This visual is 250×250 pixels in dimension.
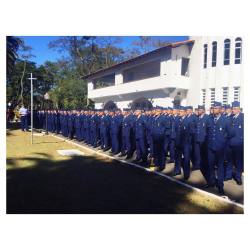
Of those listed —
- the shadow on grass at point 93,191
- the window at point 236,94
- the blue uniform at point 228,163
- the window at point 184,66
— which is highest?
the window at point 184,66

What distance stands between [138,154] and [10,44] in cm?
398

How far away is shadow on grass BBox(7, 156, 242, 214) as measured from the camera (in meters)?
4.50

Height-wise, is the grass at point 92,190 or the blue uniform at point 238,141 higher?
the blue uniform at point 238,141

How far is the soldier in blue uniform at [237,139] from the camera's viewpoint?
561cm

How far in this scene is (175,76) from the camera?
28.4 feet

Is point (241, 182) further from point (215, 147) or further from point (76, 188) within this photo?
point (76, 188)

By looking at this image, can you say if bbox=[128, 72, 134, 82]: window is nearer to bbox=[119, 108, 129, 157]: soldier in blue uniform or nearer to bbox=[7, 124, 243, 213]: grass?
bbox=[119, 108, 129, 157]: soldier in blue uniform

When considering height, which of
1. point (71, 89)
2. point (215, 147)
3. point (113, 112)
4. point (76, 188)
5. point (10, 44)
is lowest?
point (76, 188)

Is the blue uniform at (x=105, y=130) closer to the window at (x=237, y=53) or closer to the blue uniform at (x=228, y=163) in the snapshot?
the window at (x=237, y=53)

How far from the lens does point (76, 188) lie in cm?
536

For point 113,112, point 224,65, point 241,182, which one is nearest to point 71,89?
point 113,112

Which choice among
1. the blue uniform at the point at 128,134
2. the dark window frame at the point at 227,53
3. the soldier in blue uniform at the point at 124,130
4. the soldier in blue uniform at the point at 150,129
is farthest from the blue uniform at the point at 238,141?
the soldier in blue uniform at the point at 124,130

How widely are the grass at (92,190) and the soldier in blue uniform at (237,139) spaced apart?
1339mm

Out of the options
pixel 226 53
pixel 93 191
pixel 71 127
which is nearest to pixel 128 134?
pixel 93 191
